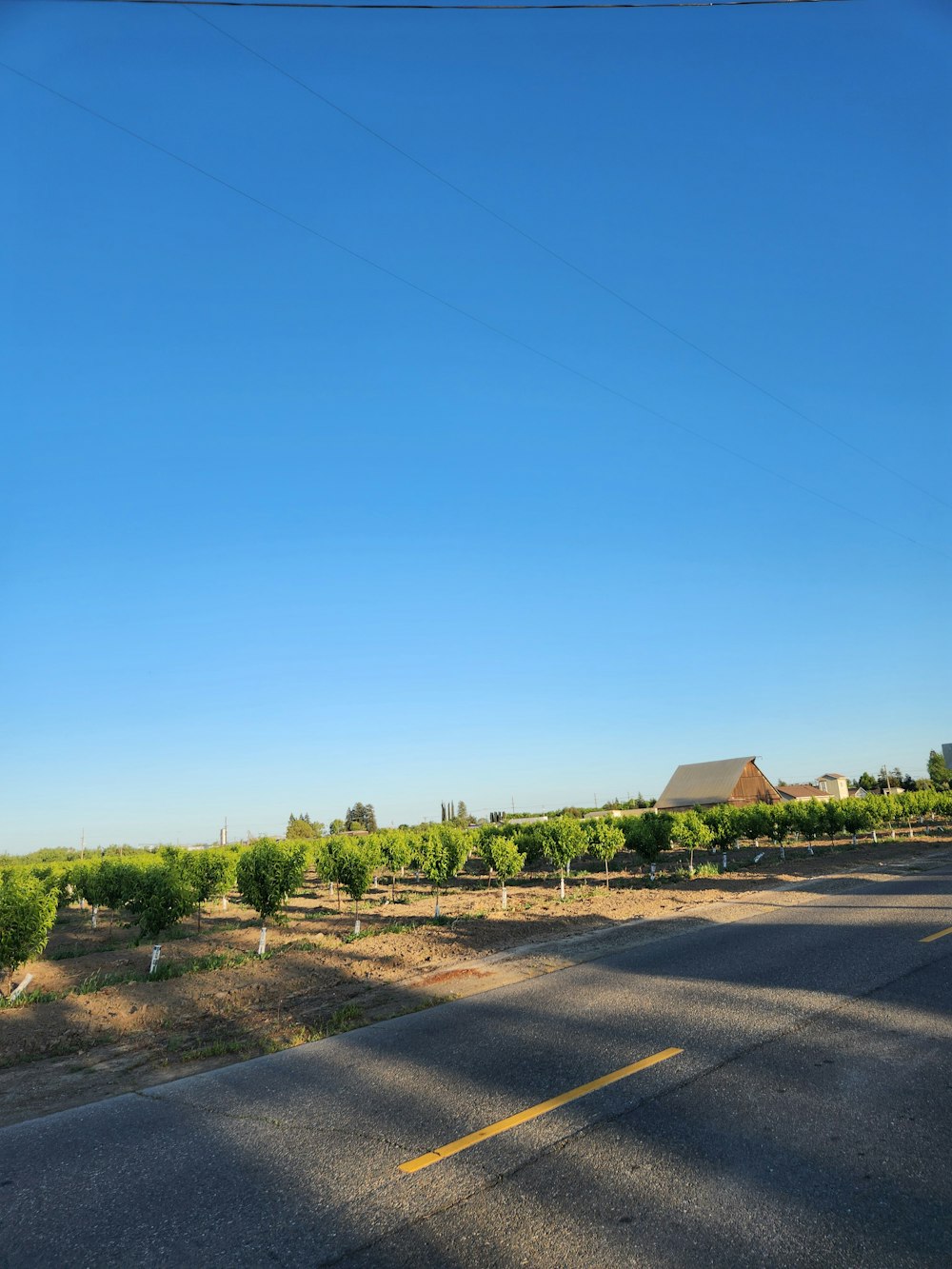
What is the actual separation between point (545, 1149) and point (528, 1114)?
660mm

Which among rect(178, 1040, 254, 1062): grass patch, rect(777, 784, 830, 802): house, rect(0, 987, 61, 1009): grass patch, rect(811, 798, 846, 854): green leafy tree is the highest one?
rect(777, 784, 830, 802): house

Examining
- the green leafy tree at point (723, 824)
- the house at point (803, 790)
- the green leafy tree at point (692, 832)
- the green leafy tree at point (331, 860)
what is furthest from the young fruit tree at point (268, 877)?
the house at point (803, 790)

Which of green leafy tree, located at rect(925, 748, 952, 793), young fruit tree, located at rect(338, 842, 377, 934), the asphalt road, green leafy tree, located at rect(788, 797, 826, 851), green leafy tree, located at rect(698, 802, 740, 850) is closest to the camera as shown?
the asphalt road

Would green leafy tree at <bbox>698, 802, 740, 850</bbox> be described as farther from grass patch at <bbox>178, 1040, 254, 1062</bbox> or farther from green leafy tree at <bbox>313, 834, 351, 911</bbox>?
grass patch at <bbox>178, 1040, 254, 1062</bbox>

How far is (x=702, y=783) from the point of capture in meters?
86.2

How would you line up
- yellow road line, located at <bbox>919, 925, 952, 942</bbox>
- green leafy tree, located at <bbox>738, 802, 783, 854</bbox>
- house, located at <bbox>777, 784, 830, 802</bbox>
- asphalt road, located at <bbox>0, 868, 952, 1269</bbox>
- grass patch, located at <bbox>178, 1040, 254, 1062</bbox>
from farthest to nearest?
1. house, located at <bbox>777, 784, 830, 802</bbox>
2. green leafy tree, located at <bbox>738, 802, 783, 854</bbox>
3. yellow road line, located at <bbox>919, 925, 952, 942</bbox>
4. grass patch, located at <bbox>178, 1040, 254, 1062</bbox>
5. asphalt road, located at <bbox>0, 868, 952, 1269</bbox>

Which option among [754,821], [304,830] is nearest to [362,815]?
[304,830]

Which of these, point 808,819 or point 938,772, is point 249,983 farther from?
point 938,772

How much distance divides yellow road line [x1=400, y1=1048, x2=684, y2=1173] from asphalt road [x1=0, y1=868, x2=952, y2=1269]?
72 mm

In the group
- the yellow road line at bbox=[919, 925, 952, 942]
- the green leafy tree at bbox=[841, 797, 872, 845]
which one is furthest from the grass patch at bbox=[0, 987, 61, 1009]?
the green leafy tree at bbox=[841, 797, 872, 845]

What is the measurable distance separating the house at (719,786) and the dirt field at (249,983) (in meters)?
57.9

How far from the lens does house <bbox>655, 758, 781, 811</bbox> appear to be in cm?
8144

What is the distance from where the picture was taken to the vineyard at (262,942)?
30.5 ft

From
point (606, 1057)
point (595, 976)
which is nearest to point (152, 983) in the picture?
point (595, 976)
